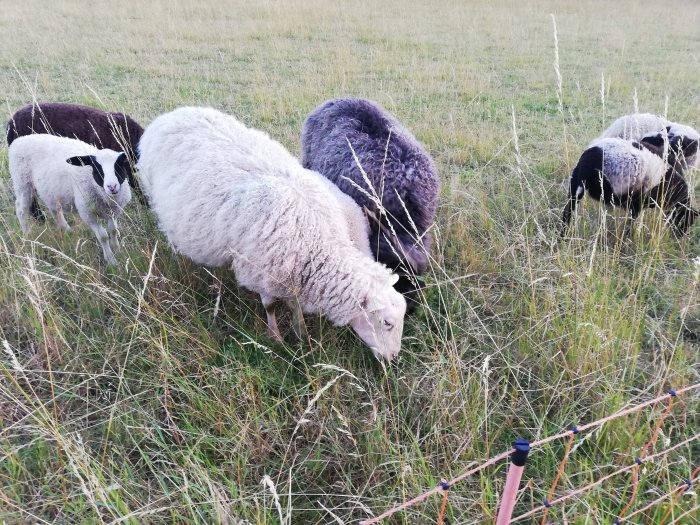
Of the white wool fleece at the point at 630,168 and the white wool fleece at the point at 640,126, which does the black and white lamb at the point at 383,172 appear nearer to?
the white wool fleece at the point at 630,168

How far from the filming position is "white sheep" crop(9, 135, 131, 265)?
Answer: 13.0ft

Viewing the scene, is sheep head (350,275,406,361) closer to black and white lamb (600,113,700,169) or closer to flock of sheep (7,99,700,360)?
flock of sheep (7,99,700,360)

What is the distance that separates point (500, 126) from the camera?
7031 millimetres

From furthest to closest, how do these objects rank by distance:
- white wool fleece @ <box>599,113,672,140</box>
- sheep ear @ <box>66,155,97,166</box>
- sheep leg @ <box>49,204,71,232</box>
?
white wool fleece @ <box>599,113,672,140</box> → sheep leg @ <box>49,204,71,232</box> → sheep ear @ <box>66,155,97,166</box>

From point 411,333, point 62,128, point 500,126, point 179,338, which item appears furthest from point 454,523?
point 500,126

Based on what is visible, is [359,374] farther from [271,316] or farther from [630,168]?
[630,168]

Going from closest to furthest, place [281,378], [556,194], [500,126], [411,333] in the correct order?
[281,378], [411,333], [556,194], [500,126]

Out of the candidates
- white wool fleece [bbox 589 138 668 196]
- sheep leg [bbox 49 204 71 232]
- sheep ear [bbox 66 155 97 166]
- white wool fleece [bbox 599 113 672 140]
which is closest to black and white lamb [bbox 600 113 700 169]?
white wool fleece [bbox 599 113 672 140]

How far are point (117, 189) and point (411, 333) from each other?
2.62 metres

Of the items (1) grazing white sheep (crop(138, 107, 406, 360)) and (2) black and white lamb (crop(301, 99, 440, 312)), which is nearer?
(1) grazing white sheep (crop(138, 107, 406, 360))

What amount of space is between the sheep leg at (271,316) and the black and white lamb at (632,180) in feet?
8.35

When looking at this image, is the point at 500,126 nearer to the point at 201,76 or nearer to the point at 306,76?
the point at 306,76

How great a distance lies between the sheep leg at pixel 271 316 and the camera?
320cm

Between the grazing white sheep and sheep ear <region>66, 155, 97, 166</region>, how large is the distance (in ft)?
2.58
